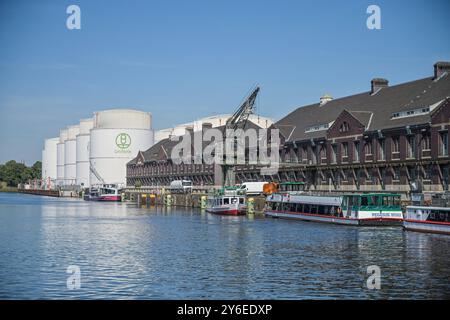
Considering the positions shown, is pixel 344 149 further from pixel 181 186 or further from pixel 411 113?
pixel 181 186

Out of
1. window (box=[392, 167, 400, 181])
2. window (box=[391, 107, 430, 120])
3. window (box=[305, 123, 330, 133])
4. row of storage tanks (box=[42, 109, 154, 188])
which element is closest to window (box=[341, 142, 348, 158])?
window (box=[305, 123, 330, 133])

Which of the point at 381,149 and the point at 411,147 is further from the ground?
the point at 381,149

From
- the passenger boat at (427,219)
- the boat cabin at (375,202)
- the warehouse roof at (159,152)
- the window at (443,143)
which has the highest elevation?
the warehouse roof at (159,152)

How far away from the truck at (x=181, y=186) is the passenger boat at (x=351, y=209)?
63.9m

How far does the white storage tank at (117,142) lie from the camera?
622 feet

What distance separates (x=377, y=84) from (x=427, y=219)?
41058 millimetres

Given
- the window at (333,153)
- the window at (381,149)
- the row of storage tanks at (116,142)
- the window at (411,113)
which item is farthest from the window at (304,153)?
the row of storage tanks at (116,142)

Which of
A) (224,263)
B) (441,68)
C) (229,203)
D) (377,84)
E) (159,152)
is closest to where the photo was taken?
(224,263)

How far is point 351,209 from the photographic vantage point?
219ft

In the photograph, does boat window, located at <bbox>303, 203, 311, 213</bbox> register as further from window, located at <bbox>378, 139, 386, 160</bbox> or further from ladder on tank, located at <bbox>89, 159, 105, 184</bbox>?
ladder on tank, located at <bbox>89, 159, 105, 184</bbox>

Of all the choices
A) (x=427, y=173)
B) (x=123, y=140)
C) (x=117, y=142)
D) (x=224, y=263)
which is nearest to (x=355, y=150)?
(x=427, y=173)

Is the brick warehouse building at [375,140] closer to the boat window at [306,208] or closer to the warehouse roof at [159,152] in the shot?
the boat window at [306,208]

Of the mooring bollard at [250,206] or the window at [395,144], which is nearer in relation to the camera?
the window at [395,144]
